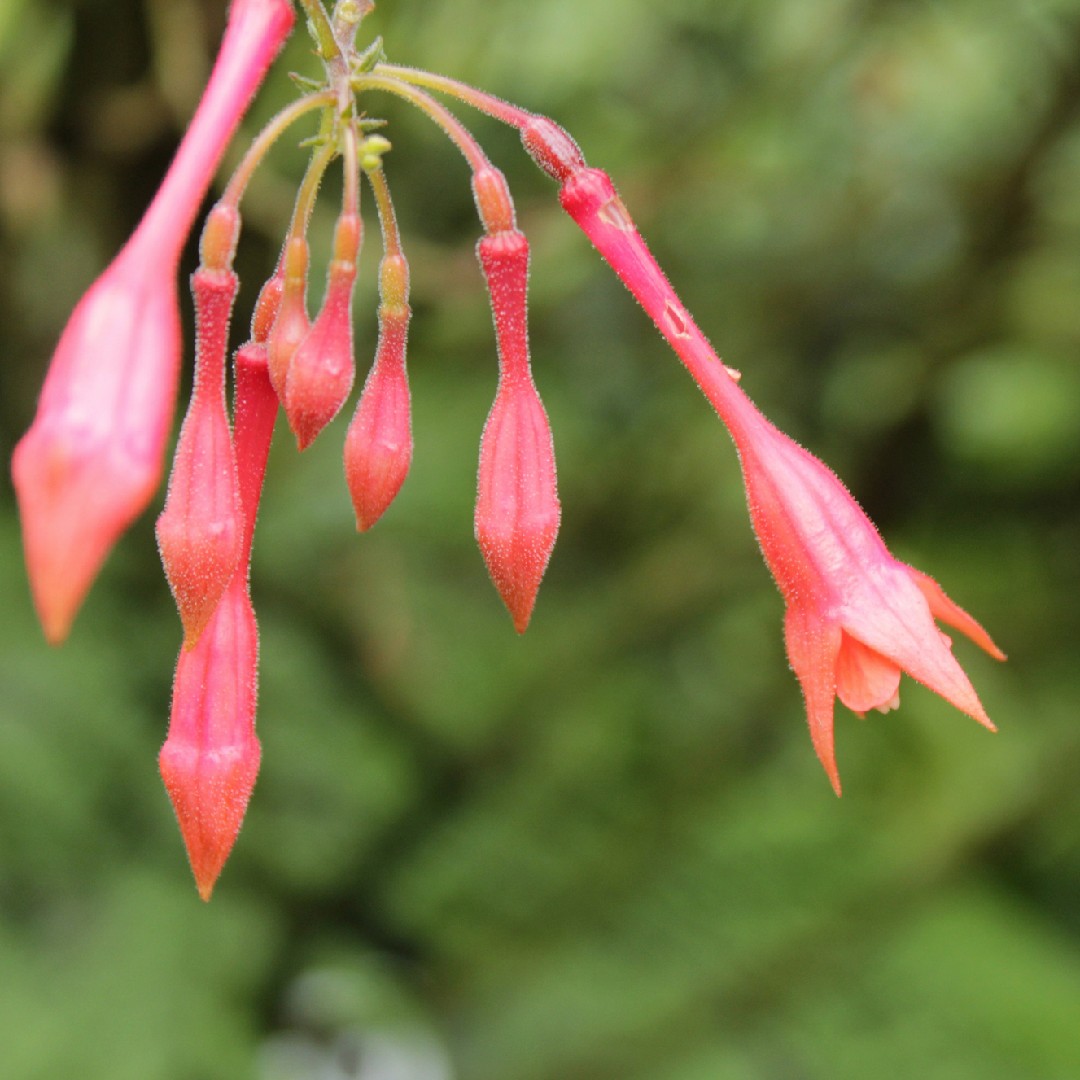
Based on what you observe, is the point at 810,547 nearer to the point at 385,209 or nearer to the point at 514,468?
the point at 514,468

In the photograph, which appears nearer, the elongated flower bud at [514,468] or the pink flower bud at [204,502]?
the pink flower bud at [204,502]

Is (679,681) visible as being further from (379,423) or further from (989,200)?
(379,423)

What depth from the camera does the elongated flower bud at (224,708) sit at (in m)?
1.11

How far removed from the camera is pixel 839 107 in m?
2.83

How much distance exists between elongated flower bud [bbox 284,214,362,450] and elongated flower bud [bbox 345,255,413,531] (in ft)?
0.16

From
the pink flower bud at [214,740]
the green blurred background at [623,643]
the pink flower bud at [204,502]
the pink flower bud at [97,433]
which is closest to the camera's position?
the pink flower bud at [97,433]

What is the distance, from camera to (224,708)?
115cm

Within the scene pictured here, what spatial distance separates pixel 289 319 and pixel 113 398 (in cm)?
27

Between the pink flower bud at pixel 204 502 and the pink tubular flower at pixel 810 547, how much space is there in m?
0.32

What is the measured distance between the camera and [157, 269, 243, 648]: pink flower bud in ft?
3.28

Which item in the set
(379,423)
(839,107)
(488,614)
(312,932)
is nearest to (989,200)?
(839,107)

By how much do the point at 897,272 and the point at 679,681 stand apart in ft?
3.48

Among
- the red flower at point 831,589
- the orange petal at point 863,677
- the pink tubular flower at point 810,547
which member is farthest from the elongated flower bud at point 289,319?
the orange petal at point 863,677

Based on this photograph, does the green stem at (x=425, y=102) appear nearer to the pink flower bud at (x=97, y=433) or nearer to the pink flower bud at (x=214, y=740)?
the pink flower bud at (x=97, y=433)
